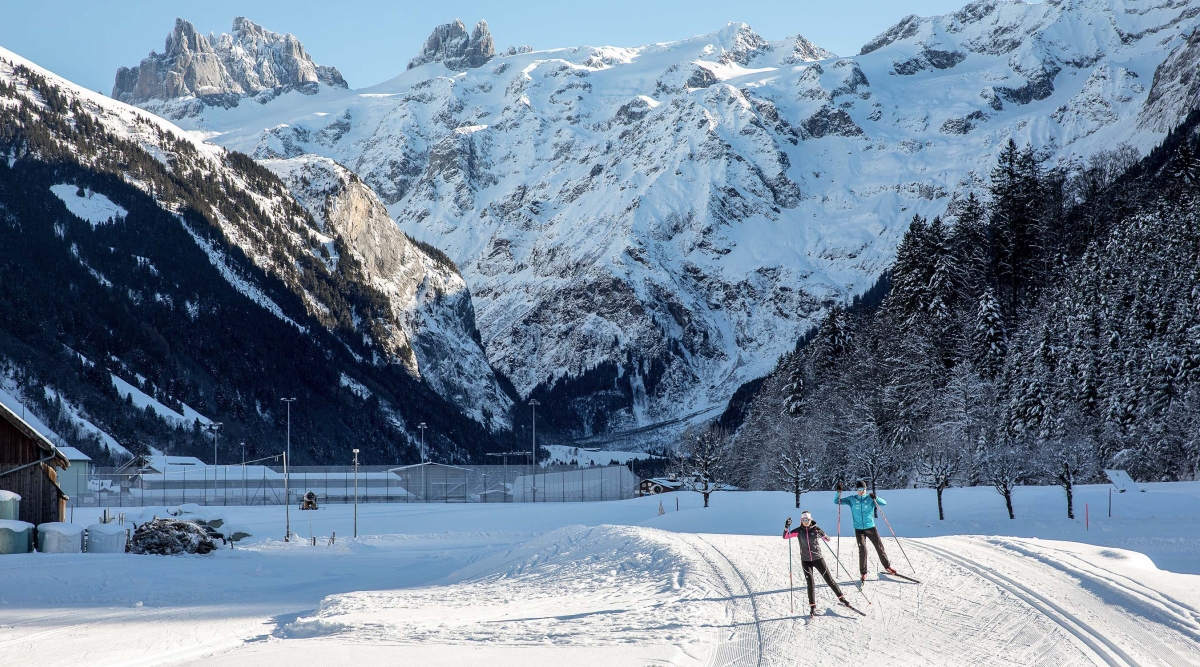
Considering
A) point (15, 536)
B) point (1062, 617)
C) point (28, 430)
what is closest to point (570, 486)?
point (28, 430)

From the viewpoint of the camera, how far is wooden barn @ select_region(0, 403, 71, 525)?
107 ft

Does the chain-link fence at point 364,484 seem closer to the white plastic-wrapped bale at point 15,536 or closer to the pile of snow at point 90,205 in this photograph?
the white plastic-wrapped bale at point 15,536

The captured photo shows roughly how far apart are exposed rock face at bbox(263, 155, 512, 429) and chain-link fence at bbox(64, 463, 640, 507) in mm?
80867

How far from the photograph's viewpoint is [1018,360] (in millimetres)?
65000

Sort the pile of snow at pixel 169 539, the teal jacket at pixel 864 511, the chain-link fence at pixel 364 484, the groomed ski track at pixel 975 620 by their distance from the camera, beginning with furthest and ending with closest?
1. the chain-link fence at pixel 364 484
2. the pile of snow at pixel 169 539
3. the teal jacket at pixel 864 511
4. the groomed ski track at pixel 975 620

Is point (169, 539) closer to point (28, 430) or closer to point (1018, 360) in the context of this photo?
point (28, 430)

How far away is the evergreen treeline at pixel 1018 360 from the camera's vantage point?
52594mm

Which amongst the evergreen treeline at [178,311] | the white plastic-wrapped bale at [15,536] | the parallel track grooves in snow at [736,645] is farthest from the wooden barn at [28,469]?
the evergreen treeline at [178,311]

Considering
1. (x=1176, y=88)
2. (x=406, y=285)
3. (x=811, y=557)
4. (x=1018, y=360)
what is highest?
(x=1176, y=88)

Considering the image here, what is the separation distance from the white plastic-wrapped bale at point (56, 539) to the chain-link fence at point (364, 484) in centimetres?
4188

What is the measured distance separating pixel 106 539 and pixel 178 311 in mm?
101752

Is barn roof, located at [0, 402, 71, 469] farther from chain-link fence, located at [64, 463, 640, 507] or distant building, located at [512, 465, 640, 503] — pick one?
distant building, located at [512, 465, 640, 503]

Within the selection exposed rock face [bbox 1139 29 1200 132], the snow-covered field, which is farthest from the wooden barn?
exposed rock face [bbox 1139 29 1200 132]

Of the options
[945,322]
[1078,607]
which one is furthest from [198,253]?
[1078,607]
